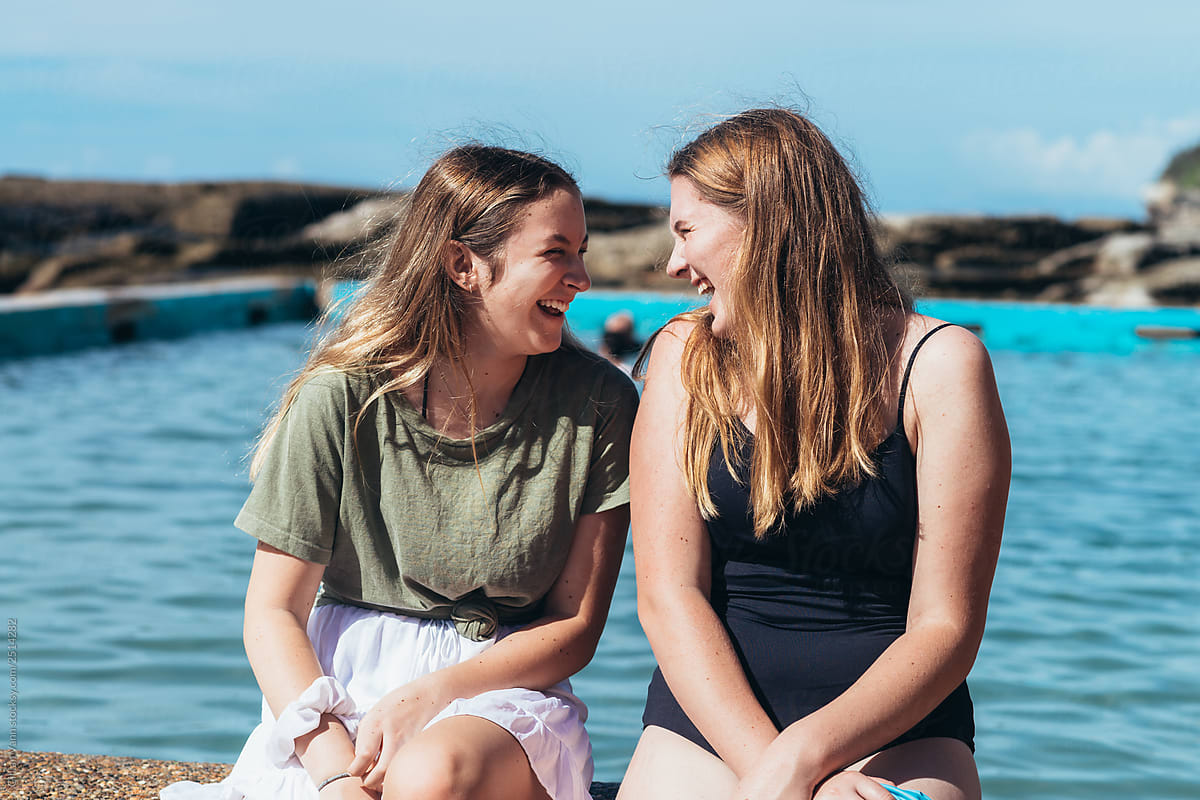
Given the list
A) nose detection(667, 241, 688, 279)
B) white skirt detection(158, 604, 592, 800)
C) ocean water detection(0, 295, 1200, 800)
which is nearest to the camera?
white skirt detection(158, 604, 592, 800)

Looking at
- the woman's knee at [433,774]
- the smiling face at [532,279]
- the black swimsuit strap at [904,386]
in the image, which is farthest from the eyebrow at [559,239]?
the woman's knee at [433,774]

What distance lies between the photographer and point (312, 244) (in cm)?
1605

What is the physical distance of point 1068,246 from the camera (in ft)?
50.0

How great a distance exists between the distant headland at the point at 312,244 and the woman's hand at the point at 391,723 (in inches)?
471

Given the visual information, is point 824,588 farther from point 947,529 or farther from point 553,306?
point 553,306

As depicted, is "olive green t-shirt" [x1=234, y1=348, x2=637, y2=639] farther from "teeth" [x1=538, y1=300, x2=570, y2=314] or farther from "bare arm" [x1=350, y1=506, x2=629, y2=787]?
"teeth" [x1=538, y1=300, x2=570, y2=314]

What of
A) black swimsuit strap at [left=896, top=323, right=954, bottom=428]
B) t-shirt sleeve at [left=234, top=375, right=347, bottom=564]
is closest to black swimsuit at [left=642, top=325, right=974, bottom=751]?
black swimsuit strap at [left=896, top=323, right=954, bottom=428]

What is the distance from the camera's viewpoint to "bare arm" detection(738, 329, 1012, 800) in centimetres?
169

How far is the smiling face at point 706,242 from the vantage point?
1.85 m

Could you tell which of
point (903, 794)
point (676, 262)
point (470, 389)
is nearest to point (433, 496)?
point (470, 389)

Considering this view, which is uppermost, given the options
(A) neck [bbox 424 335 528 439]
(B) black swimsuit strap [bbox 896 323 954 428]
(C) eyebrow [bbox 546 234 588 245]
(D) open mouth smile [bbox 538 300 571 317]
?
(C) eyebrow [bbox 546 234 588 245]

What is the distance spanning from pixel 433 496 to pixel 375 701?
1.12ft

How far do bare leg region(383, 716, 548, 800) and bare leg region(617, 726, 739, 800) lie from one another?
0.18 metres

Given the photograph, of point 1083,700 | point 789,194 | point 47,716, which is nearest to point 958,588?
point 789,194
